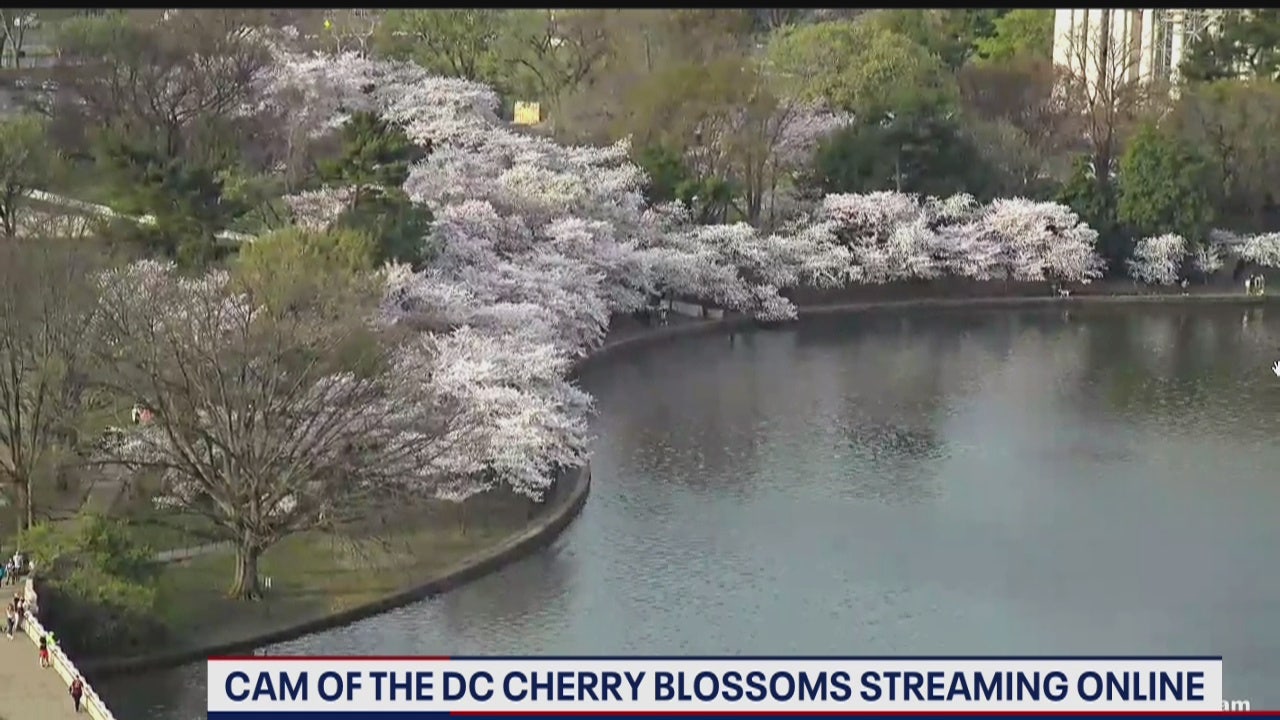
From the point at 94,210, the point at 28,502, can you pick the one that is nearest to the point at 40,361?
the point at 28,502

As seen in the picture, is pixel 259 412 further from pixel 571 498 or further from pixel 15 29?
pixel 15 29

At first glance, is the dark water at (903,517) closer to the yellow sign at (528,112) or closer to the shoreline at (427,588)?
the shoreline at (427,588)

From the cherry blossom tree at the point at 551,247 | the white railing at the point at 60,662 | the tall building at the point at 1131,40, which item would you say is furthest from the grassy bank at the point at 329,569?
the tall building at the point at 1131,40

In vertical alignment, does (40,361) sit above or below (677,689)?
above

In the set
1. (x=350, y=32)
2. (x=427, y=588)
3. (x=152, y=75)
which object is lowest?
(x=427, y=588)

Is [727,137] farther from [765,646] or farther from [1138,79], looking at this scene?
[765,646]

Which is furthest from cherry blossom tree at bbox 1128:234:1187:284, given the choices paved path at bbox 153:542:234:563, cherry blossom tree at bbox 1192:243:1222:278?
paved path at bbox 153:542:234:563
